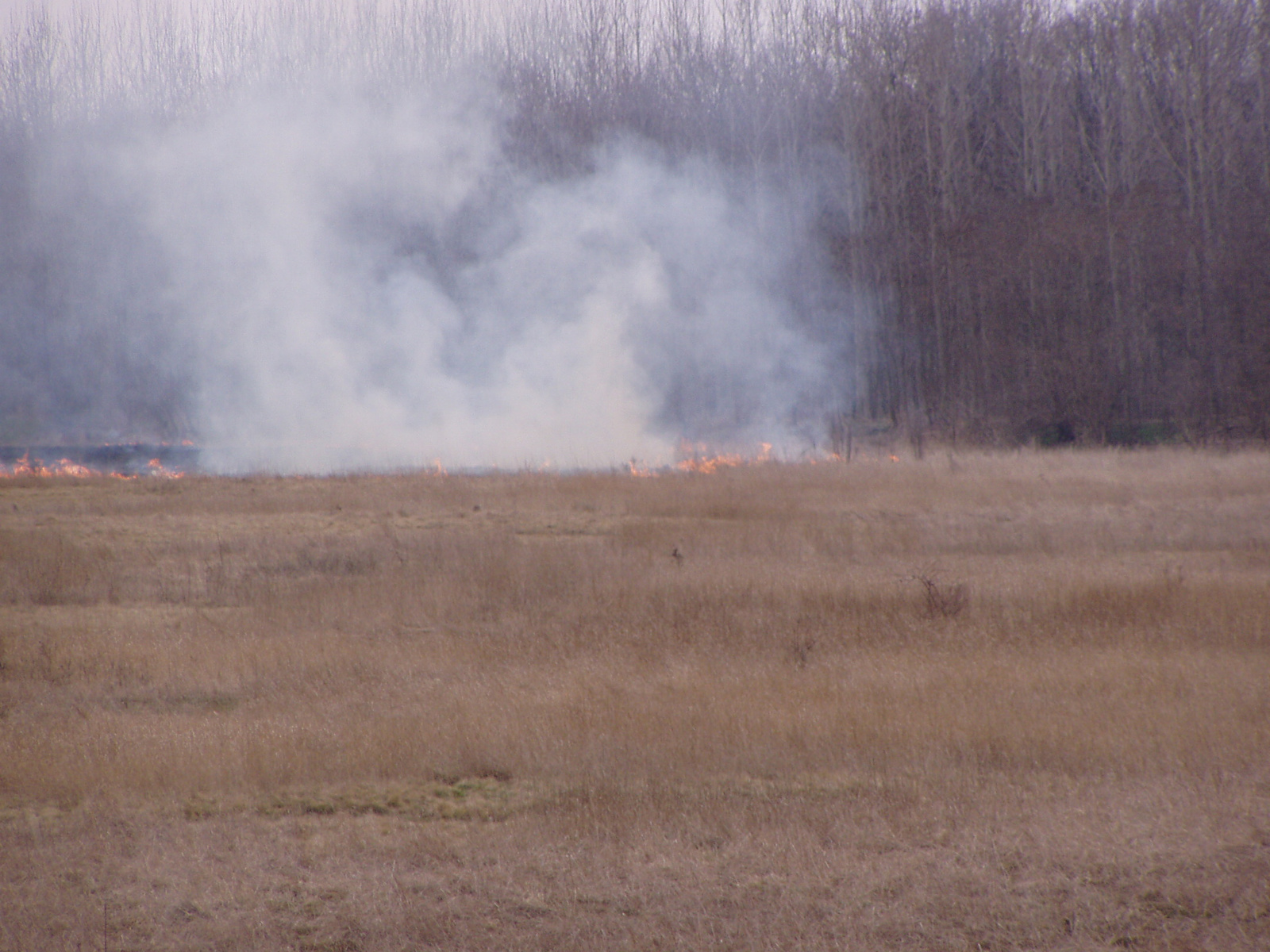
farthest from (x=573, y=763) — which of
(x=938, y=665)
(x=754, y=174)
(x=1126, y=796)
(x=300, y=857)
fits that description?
(x=754, y=174)

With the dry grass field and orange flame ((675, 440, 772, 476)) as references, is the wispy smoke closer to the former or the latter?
orange flame ((675, 440, 772, 476))

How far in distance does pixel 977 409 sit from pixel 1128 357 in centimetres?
568

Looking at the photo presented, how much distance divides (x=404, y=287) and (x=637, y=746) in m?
27.2

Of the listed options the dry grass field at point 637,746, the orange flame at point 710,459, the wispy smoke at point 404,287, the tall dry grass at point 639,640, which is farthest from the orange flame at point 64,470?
the orange flame at point 710,459

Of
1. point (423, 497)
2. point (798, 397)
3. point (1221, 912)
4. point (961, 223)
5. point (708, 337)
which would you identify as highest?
point (961, 223)

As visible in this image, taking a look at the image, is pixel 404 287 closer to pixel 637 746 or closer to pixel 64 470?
pixel 64 470

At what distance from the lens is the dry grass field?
3699 millimetres

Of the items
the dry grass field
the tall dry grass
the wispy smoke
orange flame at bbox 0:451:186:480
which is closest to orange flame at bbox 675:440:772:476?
the wispy smoke

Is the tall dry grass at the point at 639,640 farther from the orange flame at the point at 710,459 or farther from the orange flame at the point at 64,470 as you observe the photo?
the orange flame at the point at 64,470

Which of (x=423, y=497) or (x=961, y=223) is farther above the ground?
(x=961, y=223)

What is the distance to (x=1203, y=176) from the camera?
1325 inches

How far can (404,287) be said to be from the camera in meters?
30.7

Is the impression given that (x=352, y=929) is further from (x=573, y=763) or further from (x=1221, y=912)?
(x=1221, y=912)

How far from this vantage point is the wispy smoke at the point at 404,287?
98.4 feet
